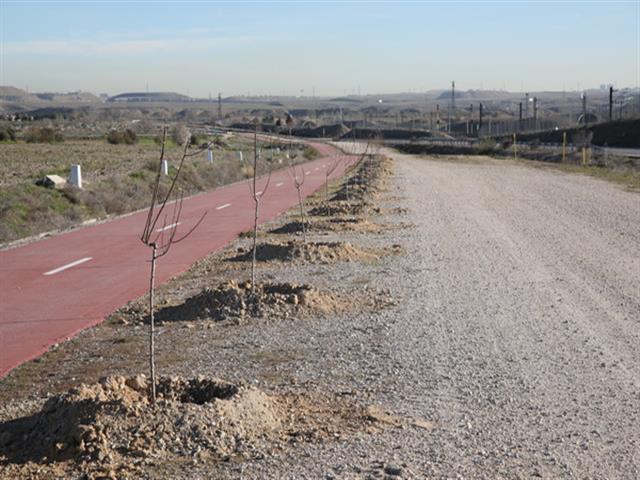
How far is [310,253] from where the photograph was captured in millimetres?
15477

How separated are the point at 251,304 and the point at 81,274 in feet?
16.9

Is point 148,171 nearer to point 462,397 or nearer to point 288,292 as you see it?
point 288,292

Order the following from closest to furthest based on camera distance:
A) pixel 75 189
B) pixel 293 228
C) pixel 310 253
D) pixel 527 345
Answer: pixel 527 345, pixel 310 253, pixel 293 228, pixel 75 189

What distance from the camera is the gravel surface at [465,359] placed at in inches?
239

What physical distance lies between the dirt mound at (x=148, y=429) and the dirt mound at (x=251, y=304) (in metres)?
3.91

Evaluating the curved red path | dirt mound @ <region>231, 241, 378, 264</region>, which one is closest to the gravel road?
dirt mound @ <region>231, 241, 378, 264</region>

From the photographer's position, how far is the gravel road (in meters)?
6.08

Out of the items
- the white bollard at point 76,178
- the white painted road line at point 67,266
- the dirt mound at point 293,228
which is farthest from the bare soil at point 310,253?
the white bollard at point 76,178

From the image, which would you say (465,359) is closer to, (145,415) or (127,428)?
(145,415)

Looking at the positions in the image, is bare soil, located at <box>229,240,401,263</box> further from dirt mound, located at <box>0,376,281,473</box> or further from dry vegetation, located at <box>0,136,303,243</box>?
dirt mound, located at <box>0,376,281,473</box>

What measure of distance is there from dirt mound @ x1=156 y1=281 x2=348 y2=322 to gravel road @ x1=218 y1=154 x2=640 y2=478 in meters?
0.67

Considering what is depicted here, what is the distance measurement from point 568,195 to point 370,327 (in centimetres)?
2230

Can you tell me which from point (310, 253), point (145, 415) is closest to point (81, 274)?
point (310, 253)

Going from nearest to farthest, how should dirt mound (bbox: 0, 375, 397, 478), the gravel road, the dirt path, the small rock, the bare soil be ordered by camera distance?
the small rock < dirt mound (bbox: 0, 375, 397, 478) < the gravel road < the dirt path < the bare soil
